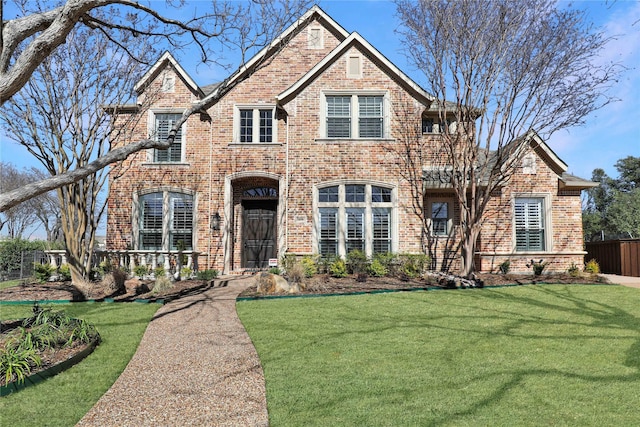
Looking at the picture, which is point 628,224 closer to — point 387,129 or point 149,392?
point 387,129

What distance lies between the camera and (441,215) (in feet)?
50.2

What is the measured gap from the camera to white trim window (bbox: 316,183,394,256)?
47.0ft

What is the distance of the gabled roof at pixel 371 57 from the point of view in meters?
14.6

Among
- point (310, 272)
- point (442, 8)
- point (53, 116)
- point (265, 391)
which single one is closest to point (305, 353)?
point (265, 391)

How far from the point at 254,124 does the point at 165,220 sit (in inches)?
182

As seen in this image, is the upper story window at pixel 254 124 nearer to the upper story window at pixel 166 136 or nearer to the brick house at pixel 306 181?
the brick house at pixel 306 181

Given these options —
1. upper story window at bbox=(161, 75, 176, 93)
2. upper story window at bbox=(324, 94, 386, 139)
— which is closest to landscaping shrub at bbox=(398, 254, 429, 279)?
upper story window at bbox=(324, 94, 386, 139)

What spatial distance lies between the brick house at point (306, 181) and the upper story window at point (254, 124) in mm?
38

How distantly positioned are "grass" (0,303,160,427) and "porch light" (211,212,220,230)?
706cm

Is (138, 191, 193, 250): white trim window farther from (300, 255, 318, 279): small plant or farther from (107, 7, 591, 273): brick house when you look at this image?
(300, 255, 318, 279): small plant

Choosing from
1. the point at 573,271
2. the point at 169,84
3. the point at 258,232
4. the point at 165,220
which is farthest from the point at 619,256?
the point at 169,84

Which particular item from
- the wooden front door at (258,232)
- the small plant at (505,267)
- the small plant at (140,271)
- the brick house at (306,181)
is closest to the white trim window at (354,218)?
the brick house at (306,181)

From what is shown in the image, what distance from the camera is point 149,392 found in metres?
4.69

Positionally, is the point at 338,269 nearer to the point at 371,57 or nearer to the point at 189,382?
the point at 371,57
